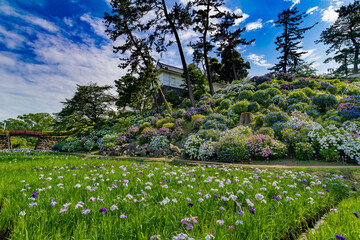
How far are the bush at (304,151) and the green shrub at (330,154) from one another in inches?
12.3

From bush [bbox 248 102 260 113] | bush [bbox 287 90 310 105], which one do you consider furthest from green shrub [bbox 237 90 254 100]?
bush [bbox 287 90 310 105]

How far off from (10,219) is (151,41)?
663 inches

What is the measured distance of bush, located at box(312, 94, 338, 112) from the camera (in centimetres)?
927

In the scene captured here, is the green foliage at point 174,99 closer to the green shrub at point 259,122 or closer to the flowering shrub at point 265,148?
the green shrub at point 259,122

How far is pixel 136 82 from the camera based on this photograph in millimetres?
17250

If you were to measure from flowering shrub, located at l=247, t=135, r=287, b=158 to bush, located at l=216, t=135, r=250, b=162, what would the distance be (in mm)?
262

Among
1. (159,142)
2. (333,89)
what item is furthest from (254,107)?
(159,142)

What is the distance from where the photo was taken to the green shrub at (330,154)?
5.43 m

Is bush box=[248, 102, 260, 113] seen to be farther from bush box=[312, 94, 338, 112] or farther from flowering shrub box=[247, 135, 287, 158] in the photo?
flowering shrub box=[247, 135, 287, 158]

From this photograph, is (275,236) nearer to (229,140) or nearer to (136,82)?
(229,140)

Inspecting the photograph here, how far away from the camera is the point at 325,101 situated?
941 cm

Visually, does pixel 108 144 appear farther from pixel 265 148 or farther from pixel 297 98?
pixel 297 98

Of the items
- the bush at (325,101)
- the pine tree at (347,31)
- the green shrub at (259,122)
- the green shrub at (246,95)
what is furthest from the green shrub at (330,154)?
the pine tree at (347,31)

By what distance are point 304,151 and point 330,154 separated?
0.72 m
